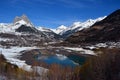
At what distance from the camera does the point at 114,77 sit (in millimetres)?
60500

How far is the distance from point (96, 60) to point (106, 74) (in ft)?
32.9

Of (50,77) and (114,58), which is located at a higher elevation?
(114,58)

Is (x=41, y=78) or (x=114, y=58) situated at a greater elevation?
(x=114, y=58)

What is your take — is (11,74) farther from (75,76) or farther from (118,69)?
(118,69)

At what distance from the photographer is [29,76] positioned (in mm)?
68562

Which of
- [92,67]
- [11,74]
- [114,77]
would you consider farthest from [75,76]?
[11,74]

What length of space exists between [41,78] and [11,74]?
9.78 m

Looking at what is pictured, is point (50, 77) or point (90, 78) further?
point (50, 77)

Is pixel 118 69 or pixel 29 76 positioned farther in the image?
pixel 29 76

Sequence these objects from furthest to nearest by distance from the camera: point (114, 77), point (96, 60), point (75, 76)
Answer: point (96, 60), point (75, 76), point (114, 77)

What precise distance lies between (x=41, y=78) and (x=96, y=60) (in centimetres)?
1580

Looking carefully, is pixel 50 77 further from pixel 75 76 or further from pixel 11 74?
pixel 11 74

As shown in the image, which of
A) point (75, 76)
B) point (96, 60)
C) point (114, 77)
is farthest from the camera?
point (96, 60)

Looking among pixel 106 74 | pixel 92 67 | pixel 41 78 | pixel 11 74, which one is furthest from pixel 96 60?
pixel 11 74
